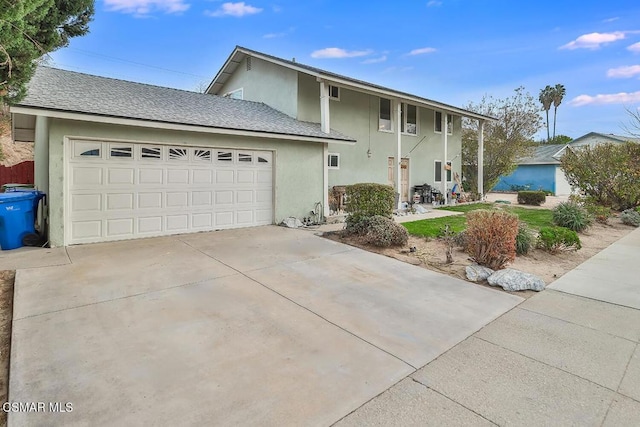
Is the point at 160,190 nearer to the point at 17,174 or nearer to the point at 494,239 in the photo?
the point at 494,239

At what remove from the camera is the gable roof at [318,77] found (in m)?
12.0

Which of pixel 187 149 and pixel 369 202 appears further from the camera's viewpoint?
pixel 187 149

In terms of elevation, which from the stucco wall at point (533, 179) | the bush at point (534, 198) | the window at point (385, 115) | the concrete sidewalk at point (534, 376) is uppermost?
the window at point (385, 115)

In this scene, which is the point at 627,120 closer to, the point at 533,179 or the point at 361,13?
the point at 361,13

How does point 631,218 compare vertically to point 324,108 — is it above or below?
below

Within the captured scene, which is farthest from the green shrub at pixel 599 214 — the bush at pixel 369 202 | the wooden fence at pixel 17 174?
the wooden fence at pixel 17 174

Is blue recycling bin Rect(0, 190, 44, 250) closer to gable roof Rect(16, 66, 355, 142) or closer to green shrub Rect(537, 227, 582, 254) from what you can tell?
gable roof Rect(16, 66, 355, 142)

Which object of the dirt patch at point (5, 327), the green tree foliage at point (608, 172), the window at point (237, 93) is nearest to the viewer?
the dirt patch at point (5, 327)

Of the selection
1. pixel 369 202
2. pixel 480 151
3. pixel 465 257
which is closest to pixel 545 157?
pixel 480 151

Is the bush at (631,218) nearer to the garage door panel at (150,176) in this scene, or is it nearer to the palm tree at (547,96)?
the garage door panel at (150,176)

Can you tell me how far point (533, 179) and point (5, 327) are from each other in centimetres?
3564

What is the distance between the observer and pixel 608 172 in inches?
554

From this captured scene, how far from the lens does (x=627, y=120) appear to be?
13.7 metres

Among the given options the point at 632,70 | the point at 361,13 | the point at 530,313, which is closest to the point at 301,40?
the point at 361,13
